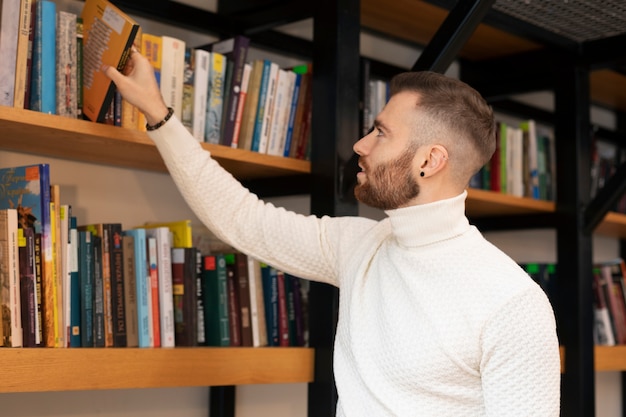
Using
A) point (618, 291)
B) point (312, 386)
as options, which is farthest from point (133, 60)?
point (618, 291)

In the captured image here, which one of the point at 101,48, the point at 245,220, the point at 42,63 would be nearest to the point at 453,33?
the point at 245,220

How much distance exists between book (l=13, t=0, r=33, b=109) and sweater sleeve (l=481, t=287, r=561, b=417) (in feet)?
2.99

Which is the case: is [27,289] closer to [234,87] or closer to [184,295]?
[184,295]

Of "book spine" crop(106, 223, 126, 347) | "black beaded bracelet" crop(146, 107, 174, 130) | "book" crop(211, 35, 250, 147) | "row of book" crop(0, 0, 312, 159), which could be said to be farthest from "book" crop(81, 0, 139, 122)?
"book" crop(211, 35, 250, 147)

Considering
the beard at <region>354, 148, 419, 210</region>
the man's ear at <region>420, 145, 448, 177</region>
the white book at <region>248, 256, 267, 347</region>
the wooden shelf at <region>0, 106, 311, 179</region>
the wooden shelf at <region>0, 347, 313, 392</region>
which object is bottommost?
the wooden shelf at <region>0, 347, 313, 392</region>

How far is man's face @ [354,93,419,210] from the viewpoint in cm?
158

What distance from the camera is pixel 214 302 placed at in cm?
191

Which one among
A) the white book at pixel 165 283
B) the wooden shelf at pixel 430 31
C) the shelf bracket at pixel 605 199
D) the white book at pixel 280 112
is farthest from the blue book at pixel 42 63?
the shelf bracket at pixel 605 199

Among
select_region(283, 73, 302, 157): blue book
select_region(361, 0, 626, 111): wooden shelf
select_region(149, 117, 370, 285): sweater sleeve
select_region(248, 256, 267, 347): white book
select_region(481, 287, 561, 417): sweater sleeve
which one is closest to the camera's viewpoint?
select_region(481, 287, 561, 417): sweater sleeve

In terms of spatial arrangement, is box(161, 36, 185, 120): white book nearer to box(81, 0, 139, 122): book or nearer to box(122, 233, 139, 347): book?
box(81, 0, 139, 122): book

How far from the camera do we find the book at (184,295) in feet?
6.02

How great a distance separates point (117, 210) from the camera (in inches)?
82.3

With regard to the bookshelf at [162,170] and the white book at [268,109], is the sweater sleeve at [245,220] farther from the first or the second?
the white book at [268,109]

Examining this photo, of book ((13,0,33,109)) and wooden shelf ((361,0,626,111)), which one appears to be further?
wooden shelf ((361,0,626,111))
